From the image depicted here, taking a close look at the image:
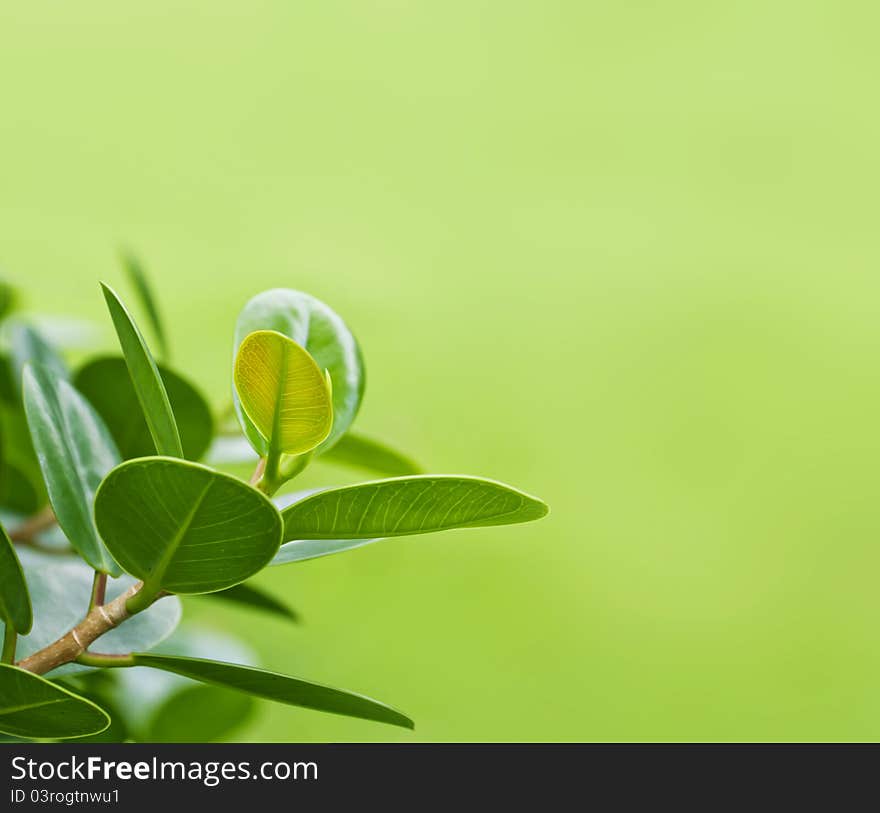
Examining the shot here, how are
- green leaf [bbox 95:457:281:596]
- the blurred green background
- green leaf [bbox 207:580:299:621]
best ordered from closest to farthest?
green leaf [bbox 95:457:281:596], green leaf [bbox 207:580:299:621], the blurred green background

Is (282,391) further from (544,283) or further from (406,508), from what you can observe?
(544,283)

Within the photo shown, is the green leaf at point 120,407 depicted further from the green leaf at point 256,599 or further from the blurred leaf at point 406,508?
the blurred leaf at point 406,508

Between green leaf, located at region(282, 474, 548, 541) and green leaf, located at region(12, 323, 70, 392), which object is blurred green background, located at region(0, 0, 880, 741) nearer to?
green leaf, located at region(12, 323, 70, 392)

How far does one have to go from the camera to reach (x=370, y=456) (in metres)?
0.52

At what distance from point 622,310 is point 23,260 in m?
1.81

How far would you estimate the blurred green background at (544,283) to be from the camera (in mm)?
2658

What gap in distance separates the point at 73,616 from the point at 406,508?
16 centimetres

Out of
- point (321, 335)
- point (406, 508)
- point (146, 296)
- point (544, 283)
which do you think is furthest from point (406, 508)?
point (544, 283)

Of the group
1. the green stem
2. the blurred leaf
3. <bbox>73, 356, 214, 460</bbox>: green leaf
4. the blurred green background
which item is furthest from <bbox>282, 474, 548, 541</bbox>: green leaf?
the blurred green background

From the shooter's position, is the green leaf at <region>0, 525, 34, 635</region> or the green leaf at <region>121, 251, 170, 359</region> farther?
the green leaf at <region>121, 251, 170, 359</region>

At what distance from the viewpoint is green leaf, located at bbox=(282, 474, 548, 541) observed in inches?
11.3

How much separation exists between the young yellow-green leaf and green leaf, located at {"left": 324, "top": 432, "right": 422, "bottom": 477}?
0.16 meters

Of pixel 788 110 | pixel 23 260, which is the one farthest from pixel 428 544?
pixel 788 110
